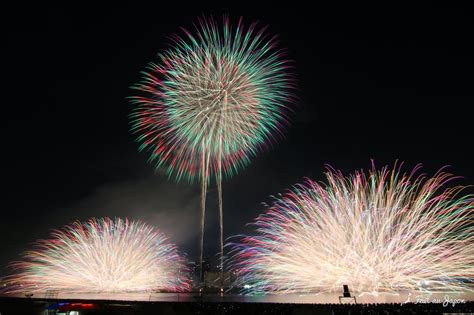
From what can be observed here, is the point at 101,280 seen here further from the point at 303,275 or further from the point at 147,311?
the point at 303,275

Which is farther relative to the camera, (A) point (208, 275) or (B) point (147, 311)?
(A) point (208, 275)

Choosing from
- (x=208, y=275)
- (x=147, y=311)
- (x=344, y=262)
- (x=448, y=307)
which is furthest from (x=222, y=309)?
(x=208, y=275)

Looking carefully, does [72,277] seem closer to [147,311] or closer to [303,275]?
[147,311]

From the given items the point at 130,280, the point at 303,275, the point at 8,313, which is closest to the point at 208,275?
the point at 130,280

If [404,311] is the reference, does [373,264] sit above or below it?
above

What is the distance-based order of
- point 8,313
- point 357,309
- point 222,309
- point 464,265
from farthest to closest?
point 8,313 → point 222,309 → point 357,309 → point 464,265

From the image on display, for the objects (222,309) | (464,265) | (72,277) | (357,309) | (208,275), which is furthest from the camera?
(208,275)
